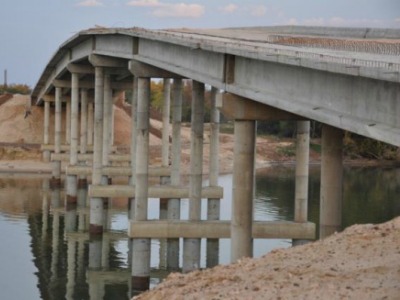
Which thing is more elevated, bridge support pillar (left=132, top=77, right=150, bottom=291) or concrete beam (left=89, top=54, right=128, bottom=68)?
concrete beam (left=89, top=54, right=128, bottom=68)

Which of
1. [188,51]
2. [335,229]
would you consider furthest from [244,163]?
[188,51]

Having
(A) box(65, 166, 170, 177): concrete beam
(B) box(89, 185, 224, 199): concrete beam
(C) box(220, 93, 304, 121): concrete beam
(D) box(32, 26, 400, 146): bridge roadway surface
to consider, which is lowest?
(B) box(89, 185, 224, 199): concrete beam

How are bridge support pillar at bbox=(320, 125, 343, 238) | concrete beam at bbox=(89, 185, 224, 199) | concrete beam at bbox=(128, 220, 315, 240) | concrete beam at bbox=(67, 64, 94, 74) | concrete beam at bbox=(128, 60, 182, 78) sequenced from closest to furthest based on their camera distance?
bridge support pillar at bbox=(320, 125, 343, 238)
concrete beam at bbox=(128, 220, 315, 240)
concrete beam at bbox=(128, 60, 182, 78)
concrete beam at bbox=(89, 185, 224, 199)
concrete beam at bbox=(67, 64, 94, 74)

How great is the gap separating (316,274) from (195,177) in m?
16.4

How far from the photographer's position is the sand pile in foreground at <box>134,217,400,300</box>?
1645cm

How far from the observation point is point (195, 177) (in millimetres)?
33969

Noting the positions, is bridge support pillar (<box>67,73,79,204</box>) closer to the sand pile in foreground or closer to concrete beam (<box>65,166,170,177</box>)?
concrete beam (<box>65,166,170,177</box>)

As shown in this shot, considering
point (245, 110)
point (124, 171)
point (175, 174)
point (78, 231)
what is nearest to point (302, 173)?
Answer: point (245, 110)

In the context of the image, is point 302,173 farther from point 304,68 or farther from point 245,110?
point 304,68

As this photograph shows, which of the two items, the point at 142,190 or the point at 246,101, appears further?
the point at 142,190

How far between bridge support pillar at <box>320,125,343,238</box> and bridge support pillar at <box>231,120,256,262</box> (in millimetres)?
2155

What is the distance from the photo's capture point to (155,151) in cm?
8969

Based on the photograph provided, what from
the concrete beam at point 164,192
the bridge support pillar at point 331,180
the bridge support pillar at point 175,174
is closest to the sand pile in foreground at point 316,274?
the bridge support pillar at point 331,180

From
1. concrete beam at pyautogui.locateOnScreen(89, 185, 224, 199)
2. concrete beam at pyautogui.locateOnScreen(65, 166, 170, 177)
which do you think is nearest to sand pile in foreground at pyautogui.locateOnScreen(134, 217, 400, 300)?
concrete beam at pyautogui.locateOnScreen(89, 185, 224, 199)
